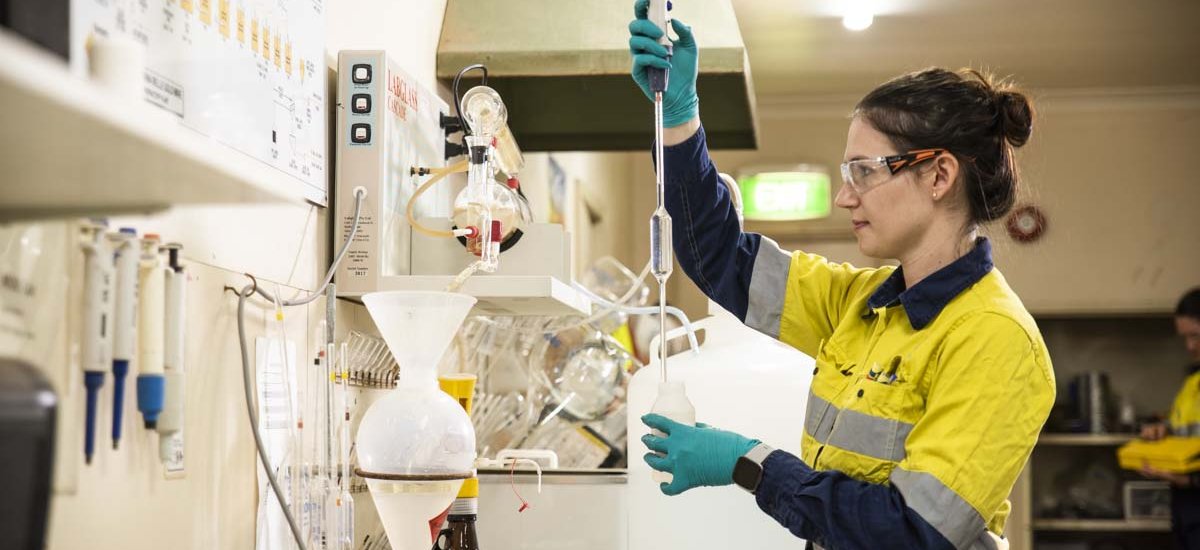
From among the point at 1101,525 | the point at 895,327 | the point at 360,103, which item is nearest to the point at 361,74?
the point at 360,103

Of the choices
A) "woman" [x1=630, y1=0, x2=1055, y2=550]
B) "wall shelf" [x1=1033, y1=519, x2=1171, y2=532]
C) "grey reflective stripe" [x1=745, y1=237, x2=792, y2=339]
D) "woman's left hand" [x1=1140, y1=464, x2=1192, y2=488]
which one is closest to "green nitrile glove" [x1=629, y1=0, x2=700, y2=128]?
"woman" [x1=630, y1=0, x2=1055, y2=550]

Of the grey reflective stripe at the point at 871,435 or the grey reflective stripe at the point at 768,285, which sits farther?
the grey reflective stripe at the point at 768,285

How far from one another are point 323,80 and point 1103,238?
5.22m

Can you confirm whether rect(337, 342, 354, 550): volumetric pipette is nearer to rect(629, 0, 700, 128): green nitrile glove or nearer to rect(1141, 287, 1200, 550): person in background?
rect(629, 0, 700, 128): green nitrile glove

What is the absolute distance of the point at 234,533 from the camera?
1.40m

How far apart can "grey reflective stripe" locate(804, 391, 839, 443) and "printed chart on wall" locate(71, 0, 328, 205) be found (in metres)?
0.79

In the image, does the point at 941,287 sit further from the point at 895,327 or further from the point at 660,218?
the point at 660,218

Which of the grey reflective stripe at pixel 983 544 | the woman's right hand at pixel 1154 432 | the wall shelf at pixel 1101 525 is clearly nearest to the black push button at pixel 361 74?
the grey reflective stripe at pixel 983 544

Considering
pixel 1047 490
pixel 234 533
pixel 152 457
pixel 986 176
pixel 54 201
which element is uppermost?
pixel 986 176

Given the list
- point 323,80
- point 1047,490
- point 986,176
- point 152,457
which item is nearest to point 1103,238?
point 1047,490

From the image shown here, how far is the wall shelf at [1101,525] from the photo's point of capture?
5695mm

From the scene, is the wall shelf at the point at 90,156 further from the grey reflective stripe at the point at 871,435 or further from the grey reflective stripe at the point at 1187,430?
the grey reflective stripe at the point at 1187,430

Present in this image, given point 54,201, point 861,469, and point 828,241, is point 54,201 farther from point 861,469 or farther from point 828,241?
point 828,241

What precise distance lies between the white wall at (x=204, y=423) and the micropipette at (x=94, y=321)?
15 mm
